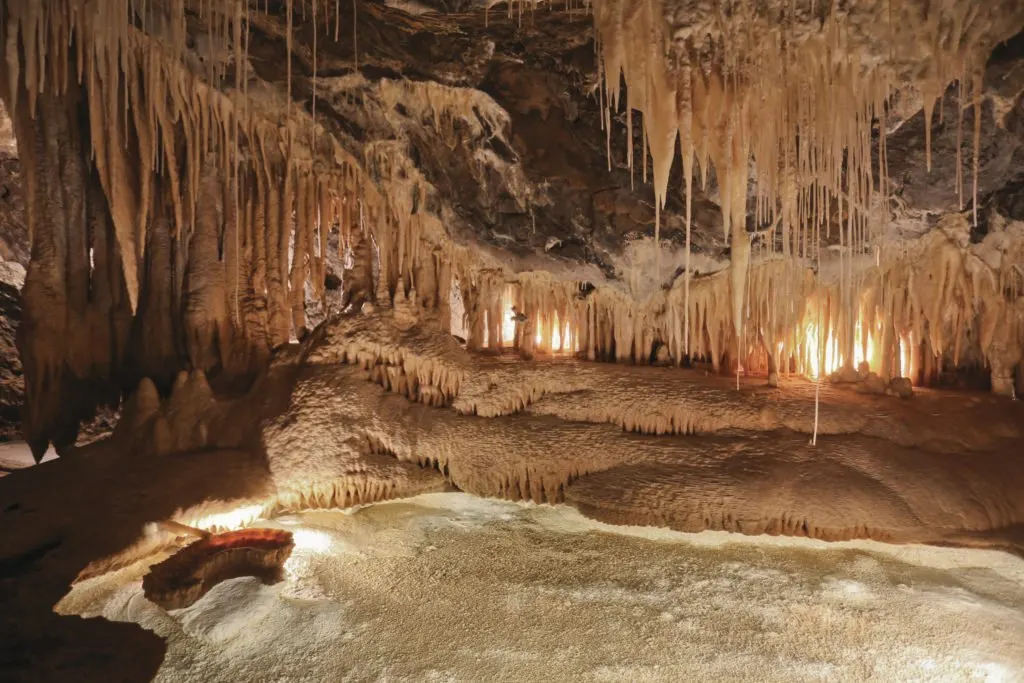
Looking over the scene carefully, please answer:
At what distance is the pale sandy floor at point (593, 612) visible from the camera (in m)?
4.04

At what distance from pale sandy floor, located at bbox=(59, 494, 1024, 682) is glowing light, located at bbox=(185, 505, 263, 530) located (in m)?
0.63

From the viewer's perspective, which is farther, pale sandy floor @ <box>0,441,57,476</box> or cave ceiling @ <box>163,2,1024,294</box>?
pale sandy floor @ <box>0,441,57,476</box>

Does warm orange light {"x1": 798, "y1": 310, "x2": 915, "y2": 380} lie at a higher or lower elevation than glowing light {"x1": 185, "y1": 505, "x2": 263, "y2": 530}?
higher

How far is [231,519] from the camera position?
6.18 metres

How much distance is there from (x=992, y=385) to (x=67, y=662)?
1045 centimetres

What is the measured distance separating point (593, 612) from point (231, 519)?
370 centimetres

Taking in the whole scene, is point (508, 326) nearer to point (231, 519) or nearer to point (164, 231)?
point (164, 231)

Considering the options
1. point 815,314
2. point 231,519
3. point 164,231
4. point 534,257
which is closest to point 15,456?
point 164,231

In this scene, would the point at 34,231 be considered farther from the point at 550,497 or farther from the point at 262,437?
the point at 550,497

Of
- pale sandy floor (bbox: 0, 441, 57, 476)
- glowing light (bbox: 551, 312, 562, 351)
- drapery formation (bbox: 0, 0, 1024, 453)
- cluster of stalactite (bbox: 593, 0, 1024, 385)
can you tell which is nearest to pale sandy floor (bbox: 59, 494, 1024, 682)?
drapery formation (bbox: 0, 0, 1024, 453)

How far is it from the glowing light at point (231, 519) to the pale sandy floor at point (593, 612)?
24.9 inches

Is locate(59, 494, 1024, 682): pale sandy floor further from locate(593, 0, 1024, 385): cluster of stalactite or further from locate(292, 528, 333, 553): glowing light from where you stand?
locate(593, 0, 1024, 385): cluster of stalactite

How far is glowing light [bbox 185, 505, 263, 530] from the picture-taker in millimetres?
5957

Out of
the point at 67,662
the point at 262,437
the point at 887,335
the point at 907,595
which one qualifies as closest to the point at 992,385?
the point at 887,335
